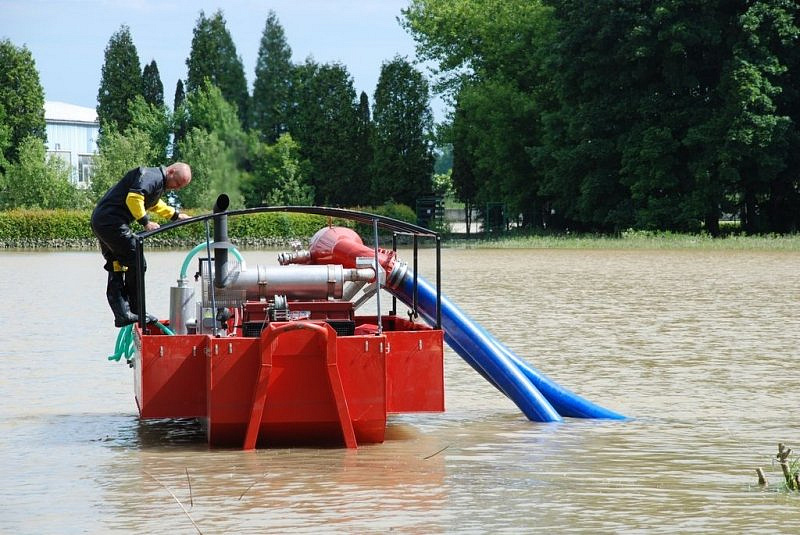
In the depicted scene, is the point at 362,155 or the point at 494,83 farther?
the point at 362,155

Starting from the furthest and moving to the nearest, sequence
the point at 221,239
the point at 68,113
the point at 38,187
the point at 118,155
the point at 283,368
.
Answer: the point at 68,113
the point at 38,187
the point at 118,155
the point at 221,239
the point at 283,368

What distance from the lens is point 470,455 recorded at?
31.0ft

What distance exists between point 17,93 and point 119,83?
9.86 m

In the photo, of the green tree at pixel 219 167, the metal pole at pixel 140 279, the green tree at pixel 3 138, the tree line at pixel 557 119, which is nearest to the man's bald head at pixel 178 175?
the metal pole at pixel 140 279

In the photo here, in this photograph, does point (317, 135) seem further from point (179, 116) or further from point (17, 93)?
point (179, 116)

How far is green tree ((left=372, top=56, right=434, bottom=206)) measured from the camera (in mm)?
76812

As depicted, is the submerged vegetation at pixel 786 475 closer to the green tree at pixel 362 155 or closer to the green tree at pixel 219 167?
the green tree at pixel 219 167

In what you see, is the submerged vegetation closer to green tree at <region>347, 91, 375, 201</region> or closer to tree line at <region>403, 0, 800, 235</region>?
tree line at <region>403, 0, 800, 235</region>

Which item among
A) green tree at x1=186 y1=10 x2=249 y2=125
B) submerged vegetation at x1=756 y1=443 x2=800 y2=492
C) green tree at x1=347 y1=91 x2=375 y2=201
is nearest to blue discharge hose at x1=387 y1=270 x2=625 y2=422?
submerged vegetation at x1=756 y1=443 x2=800 y2=492

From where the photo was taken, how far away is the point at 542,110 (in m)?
71.1

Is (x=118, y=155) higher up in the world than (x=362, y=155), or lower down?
lower down

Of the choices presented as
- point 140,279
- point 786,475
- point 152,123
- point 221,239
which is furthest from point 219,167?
point 152,123

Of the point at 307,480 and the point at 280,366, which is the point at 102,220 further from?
the point at 307,480

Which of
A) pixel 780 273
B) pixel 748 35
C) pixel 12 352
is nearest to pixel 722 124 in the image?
pixel 748 35
